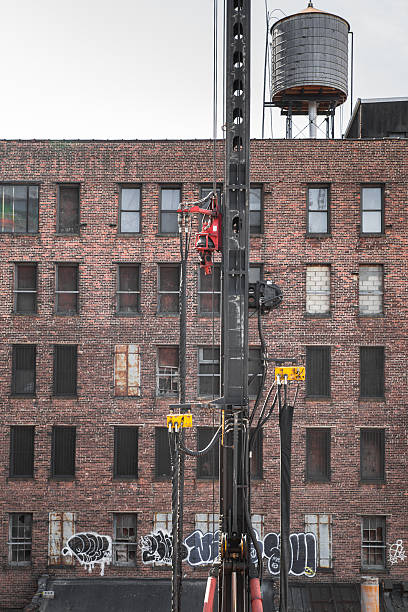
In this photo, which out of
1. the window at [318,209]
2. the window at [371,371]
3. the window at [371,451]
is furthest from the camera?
the window at [318,209]

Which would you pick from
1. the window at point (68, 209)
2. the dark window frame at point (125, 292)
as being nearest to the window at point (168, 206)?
the dark window frame at point (125, 292)

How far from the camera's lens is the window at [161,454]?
80.0 ft

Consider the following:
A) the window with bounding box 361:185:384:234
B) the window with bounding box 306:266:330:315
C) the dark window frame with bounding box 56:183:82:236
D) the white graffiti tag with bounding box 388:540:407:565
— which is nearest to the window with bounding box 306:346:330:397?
the window with bounding box 306:266:330:315

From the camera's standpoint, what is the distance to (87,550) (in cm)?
2398

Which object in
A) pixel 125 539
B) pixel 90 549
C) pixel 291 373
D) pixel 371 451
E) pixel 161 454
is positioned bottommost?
pixel 90 549

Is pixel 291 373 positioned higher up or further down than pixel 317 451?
higher up

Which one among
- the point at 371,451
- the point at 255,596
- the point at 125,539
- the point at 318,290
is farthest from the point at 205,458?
the point at 255,596

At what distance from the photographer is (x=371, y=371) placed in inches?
965

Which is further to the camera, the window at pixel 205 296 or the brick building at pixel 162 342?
the window at pixel 205 296

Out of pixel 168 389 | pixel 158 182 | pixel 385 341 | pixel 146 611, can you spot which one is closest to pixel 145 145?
pixel 158 182

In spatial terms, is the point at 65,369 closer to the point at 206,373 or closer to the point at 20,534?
the point at 206,373

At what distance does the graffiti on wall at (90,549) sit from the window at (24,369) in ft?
18.5

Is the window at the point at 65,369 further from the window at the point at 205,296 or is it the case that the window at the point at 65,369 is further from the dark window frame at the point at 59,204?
the window at the point at 205,296

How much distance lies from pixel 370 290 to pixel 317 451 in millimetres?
6285
